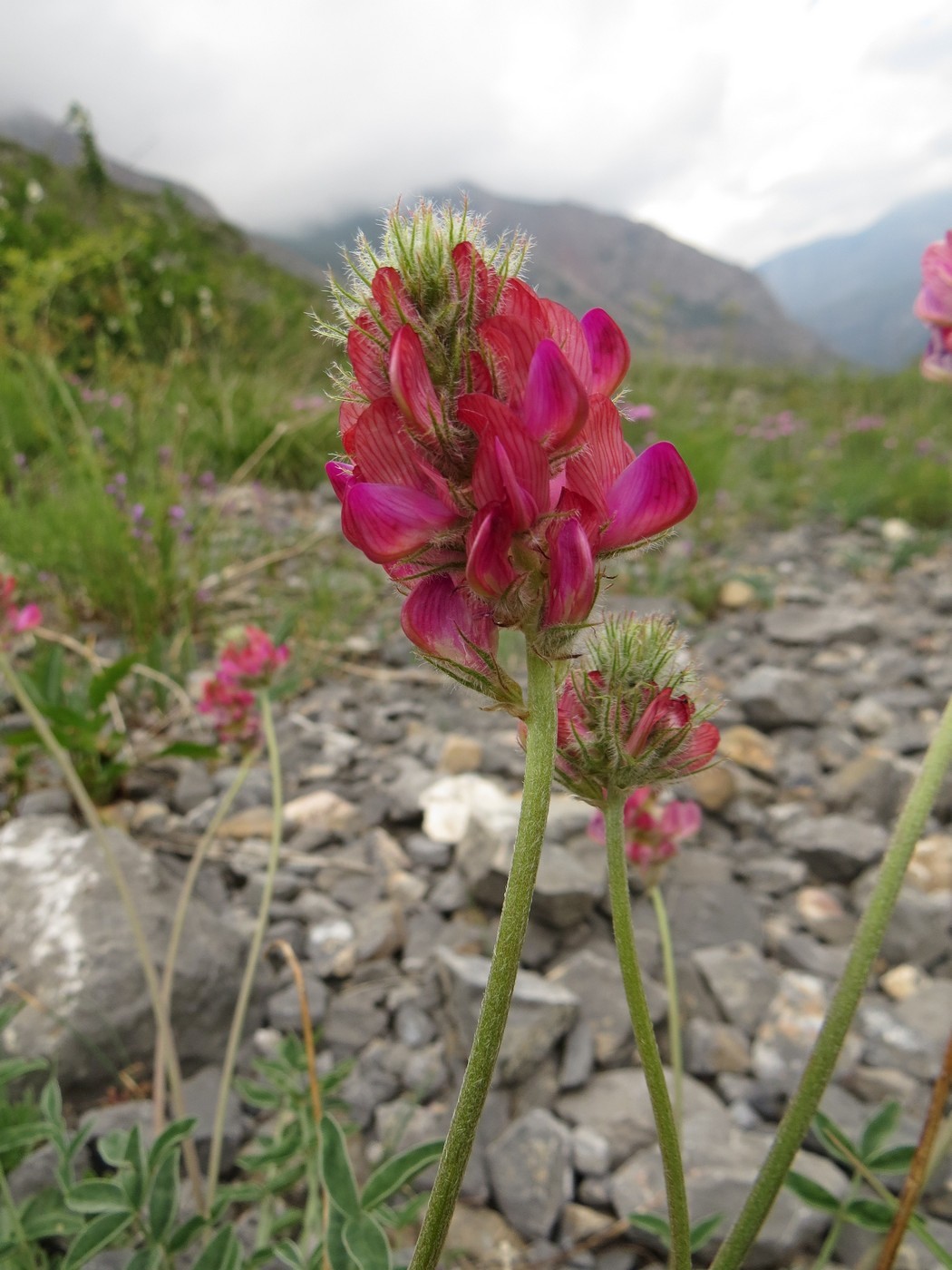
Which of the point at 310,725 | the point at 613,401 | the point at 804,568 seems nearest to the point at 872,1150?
the point at 613,401

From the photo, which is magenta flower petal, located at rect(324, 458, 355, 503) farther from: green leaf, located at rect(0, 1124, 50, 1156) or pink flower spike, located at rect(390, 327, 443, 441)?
green leaf, located at rect(0, 1124, 50, 1156)

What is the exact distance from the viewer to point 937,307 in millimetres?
1839

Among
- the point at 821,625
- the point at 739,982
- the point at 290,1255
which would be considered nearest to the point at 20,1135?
the point at 290,1255

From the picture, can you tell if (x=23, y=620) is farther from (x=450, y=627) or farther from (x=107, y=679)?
(x=450, y=627)

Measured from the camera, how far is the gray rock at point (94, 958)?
6.38 ft

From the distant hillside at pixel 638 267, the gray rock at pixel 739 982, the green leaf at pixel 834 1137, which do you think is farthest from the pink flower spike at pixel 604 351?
the distant hillside at pixel 638 267

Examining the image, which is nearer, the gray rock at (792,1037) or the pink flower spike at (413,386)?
the pink flower spike at (413,386)

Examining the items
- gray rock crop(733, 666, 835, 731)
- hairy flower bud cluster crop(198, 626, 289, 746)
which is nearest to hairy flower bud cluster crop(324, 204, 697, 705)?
hairy flower bud cluster crop(198, 626, 289, 746)

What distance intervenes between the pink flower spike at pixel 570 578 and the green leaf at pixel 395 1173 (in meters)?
0.70

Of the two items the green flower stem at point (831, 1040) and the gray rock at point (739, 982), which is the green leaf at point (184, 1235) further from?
the gray rock at point (739, 982)

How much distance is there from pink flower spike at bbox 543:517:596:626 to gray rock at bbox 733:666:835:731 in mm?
3197

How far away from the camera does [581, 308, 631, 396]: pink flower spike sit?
35.0 inches

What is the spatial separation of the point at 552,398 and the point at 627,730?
0.40 meters

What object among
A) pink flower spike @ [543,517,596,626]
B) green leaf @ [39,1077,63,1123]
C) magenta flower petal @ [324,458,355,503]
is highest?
magenta flower petal @ [324,458,355,503]
